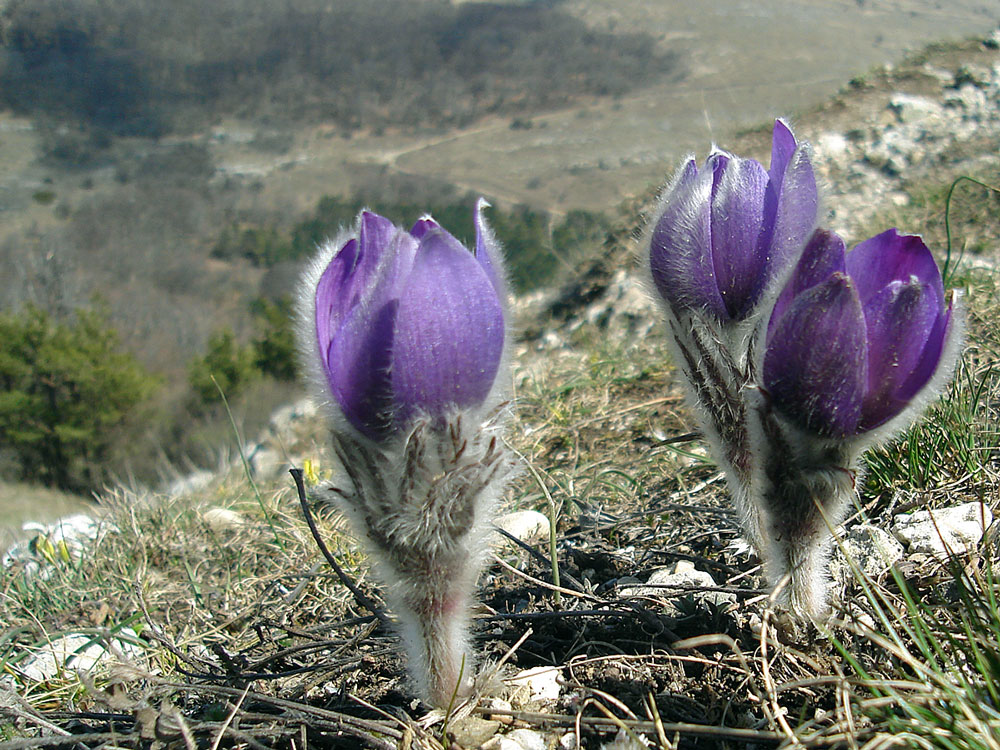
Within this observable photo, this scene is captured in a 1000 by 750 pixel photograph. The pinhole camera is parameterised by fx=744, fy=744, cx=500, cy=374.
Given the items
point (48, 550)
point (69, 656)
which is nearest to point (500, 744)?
point (69, 656)

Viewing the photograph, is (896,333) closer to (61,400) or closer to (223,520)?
(223,520)

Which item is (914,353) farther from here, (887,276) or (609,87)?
(609,87)

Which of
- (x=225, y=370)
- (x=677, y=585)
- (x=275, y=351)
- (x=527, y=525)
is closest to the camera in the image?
(x=677, y=585)

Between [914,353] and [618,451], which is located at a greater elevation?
[914,353]

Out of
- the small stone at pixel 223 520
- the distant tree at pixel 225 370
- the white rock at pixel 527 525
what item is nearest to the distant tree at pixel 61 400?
the distant tree at pixel 225 370

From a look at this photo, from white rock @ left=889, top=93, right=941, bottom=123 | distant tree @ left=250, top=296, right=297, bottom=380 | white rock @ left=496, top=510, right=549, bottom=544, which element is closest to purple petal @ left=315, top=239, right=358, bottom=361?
white rock @ left=496, top=510, right=549, bottom=544

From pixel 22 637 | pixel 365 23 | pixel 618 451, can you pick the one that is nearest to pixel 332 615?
pixel 22 637

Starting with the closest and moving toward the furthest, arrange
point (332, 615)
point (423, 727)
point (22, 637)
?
1. point (423, 727)
2. point (332, 615)
3. point (22, 637)
